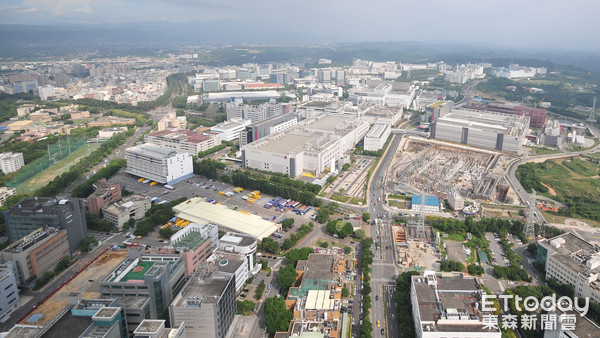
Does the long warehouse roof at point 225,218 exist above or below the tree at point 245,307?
above

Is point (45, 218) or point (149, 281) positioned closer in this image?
point (149, 281)

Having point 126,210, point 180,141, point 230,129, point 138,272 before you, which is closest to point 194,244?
point 138,272

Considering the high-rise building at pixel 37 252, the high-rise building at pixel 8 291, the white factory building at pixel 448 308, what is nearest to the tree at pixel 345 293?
the white factory building at pixel 448 308

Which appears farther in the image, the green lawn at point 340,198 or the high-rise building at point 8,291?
the green lawn at point 340,198

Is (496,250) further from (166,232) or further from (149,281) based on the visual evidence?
(166,232)

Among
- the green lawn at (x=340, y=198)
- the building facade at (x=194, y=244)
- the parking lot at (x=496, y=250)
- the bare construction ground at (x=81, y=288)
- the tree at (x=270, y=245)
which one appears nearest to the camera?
the bare construction ground at (x=81, y=288)

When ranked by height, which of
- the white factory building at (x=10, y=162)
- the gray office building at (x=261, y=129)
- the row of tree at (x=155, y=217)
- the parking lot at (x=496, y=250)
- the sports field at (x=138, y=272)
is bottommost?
the parking lot at (x=496, y=250)

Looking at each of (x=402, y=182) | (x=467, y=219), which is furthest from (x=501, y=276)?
(x=402, y=182)

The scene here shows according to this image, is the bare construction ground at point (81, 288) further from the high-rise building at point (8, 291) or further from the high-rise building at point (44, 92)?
the high-rise building at point (44, 92)
